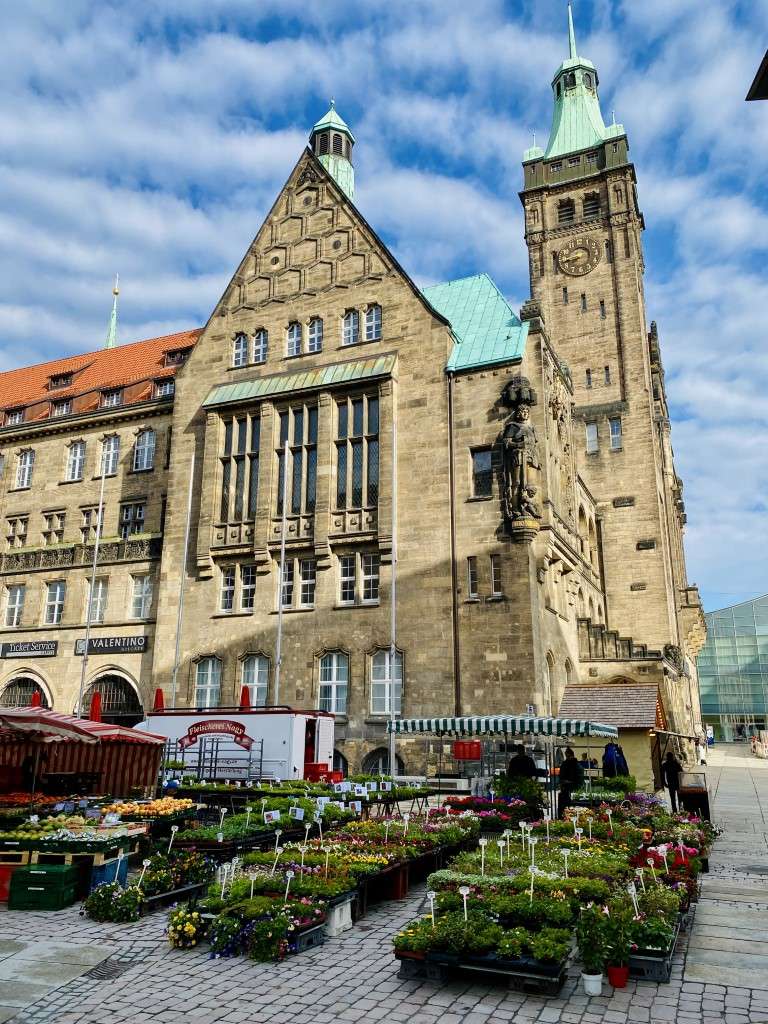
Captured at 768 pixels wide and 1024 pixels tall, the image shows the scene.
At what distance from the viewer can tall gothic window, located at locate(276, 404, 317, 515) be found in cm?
3338

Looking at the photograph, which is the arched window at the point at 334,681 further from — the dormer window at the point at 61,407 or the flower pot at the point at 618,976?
the dormer window at the point at 61,407

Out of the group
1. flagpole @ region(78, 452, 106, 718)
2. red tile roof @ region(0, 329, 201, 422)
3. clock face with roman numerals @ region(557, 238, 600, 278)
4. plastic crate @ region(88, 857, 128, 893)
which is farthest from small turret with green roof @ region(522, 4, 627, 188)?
plastic crate @ region(88, 857, 128, 893)

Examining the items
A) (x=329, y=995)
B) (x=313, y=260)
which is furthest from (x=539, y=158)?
(x=329, y=995)

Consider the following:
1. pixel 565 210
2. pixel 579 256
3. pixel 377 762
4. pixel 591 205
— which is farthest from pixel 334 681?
pixel 591 205

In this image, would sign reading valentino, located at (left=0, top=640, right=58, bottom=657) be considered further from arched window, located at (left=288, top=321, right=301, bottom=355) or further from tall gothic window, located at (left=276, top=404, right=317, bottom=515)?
arched window, located at (left=288, top=321, right=301, bottom=355)

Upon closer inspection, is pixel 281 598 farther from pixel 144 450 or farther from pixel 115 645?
pixel 144 450

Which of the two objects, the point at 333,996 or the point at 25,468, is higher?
the point at 25,468

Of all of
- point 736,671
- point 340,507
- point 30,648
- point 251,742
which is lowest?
point 251,742

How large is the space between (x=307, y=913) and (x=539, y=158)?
55517 mm

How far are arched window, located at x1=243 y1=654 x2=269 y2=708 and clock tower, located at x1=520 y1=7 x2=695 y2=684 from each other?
2095 cm

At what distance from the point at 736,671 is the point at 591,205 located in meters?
56.8

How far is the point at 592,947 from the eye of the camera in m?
8.06

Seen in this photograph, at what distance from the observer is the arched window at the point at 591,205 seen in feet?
172

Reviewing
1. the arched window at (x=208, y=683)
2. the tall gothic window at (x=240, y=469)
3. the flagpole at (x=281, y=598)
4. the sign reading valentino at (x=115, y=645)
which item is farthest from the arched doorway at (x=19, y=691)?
the flagpole at (x=281, y=598)
